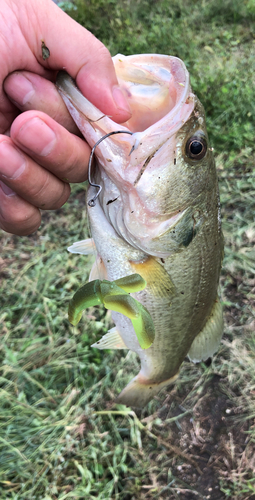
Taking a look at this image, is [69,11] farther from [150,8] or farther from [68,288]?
[68,288]

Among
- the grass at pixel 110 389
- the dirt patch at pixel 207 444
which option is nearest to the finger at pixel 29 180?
the grass at pixel 110 389

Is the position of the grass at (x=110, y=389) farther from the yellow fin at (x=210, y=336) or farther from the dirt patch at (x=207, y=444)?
the yellow fin at (x=210, y=336)

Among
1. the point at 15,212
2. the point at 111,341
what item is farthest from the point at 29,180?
the point at 111,341

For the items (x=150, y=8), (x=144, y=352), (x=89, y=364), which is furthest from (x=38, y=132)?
(x=150, y=8)

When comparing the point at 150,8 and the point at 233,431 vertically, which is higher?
the point at 150,8

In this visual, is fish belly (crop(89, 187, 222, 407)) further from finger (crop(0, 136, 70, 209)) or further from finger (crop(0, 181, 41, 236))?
finger (crop(0, 181, 41, 236))

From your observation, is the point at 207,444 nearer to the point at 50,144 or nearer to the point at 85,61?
the point at 50,144
